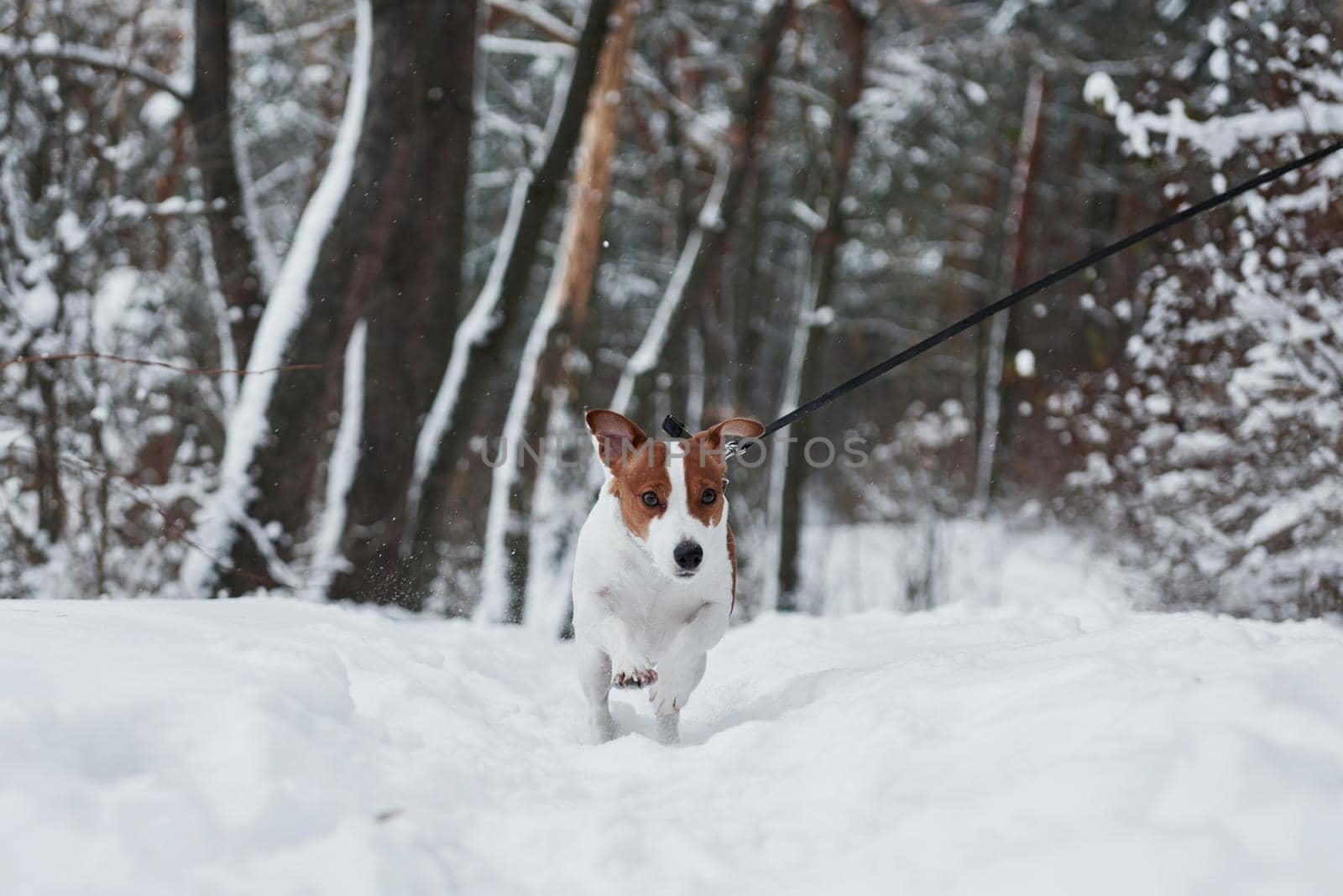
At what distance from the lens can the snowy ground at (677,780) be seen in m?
1.87

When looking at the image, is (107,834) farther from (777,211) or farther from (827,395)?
(777,211)

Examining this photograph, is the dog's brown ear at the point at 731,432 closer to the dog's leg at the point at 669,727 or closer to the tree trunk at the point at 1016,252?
the dog's leg at the point at 669,727

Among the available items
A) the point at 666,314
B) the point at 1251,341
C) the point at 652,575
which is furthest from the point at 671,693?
the point at 666,314

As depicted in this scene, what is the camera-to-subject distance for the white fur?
331 centimetres

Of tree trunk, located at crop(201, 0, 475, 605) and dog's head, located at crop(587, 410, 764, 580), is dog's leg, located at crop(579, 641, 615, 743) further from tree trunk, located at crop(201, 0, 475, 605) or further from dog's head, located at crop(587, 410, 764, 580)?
tree trunk, located at crop(201, 0, 475, 605)

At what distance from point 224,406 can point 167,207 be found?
1819mm

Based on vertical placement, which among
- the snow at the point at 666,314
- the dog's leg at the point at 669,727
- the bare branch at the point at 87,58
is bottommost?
the dog's leg at the point at 669,727

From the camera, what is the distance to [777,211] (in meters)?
18.7

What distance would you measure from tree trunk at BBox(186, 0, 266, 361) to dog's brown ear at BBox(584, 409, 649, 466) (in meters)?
5.33

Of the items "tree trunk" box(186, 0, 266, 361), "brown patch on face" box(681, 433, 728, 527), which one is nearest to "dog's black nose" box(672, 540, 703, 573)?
"brown patch on face" box(681, 433, 728, 527)

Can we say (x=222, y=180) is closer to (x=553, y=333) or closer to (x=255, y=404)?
(x=255, y=404)

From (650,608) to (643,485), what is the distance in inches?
17.1

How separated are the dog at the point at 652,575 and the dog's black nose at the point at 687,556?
0.05 ft

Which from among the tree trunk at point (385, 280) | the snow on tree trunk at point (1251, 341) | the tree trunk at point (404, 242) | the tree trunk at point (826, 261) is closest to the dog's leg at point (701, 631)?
the tree trunk at point (385, 280)
